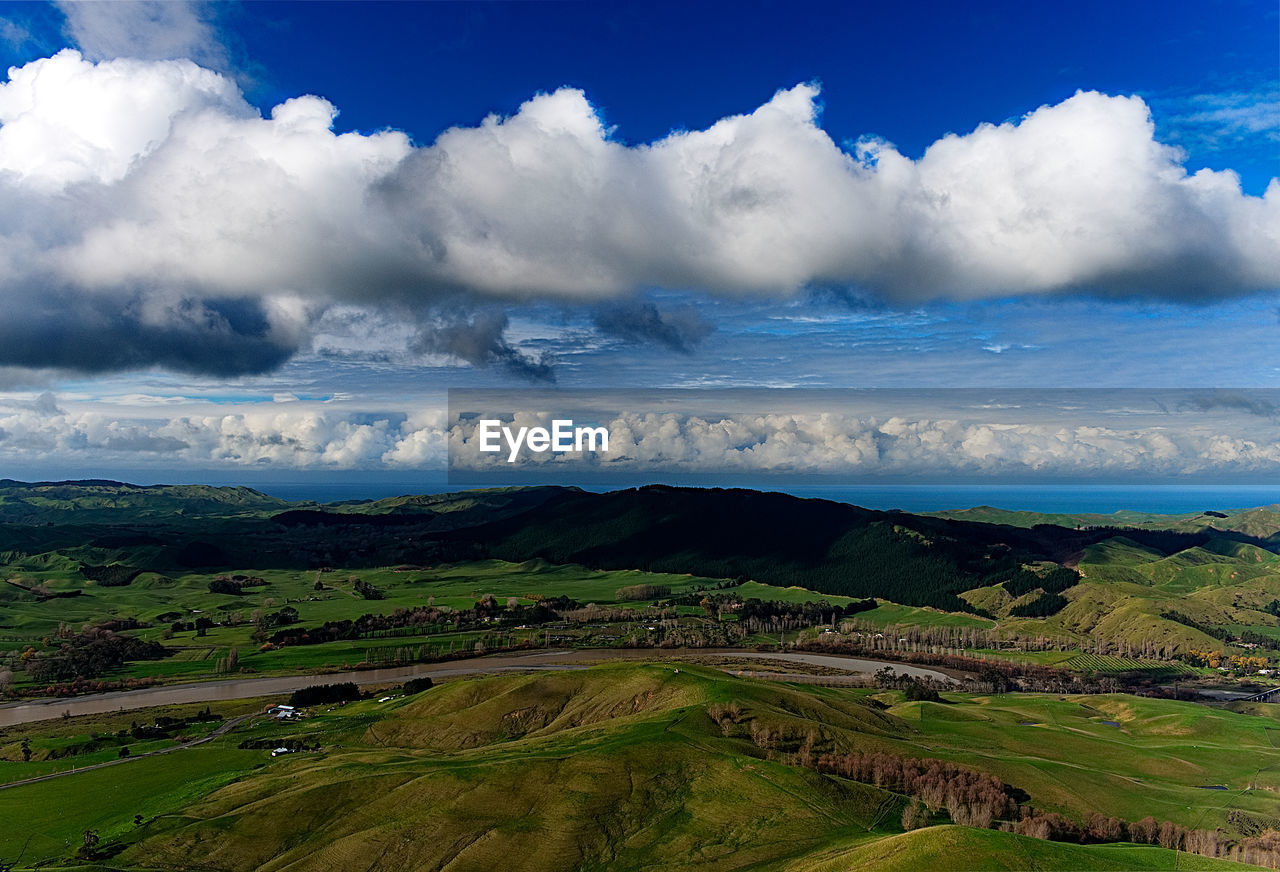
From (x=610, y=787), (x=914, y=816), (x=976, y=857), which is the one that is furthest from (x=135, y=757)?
(x=976, y=857)

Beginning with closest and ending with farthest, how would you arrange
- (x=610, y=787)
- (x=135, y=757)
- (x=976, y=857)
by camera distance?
(x=976, y=857), (x=610, y=787), (x=135, y=757)

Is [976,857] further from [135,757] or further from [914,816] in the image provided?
[135,757]

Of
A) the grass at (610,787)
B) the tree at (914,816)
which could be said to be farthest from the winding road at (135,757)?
the tree at (914,816)

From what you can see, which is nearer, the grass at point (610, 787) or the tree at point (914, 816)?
the grass at point (610, 787)

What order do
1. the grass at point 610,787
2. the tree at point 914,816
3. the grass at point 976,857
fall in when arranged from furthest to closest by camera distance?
the tree at point 914,816 → the grass at point 610,787 → the grass at point 976,857

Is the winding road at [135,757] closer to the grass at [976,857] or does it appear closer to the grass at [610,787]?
the grass at [610,787]

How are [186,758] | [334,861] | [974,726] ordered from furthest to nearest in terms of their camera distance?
[974,726], [186,758], [334,861]

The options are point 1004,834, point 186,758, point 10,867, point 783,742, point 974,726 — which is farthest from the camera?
point 974,726

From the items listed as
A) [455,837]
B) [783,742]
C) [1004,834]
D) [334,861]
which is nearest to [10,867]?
[334,861]

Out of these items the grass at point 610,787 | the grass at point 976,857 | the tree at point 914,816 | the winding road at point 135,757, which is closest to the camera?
the grass at point 976,857

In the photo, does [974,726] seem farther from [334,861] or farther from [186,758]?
[186,758]

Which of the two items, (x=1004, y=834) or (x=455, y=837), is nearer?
(x=1004, y=834)
